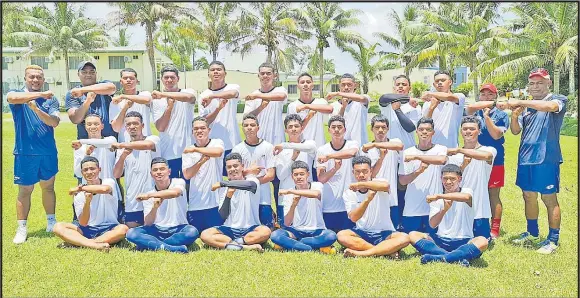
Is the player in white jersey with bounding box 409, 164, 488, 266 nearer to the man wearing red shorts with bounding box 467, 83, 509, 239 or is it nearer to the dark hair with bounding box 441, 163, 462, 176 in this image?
the dark hair with bounding box 441, 163, 462, 176

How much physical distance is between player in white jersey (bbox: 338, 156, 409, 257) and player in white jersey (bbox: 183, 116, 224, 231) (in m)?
1.61

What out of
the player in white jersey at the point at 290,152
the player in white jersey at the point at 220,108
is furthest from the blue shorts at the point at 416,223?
the player in white jersey at the point at 220,108

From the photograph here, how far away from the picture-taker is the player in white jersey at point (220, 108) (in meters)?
7.48

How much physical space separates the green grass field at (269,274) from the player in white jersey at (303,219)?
6.6 inches

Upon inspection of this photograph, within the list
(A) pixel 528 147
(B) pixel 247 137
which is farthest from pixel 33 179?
(A) pixel 528 147

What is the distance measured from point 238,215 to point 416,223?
7.00ft

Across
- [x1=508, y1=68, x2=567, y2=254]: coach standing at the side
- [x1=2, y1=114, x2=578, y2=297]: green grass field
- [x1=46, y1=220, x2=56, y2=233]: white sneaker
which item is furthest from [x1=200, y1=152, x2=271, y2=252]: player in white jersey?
[x1=508, y1=68, x2=567, y2=254]: coach standing at the side

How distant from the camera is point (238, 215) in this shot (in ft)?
22.3

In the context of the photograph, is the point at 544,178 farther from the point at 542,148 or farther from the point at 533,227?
the point at 533,227

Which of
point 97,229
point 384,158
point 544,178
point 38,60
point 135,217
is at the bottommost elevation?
point 97,229

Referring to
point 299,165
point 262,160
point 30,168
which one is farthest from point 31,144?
point 299,165

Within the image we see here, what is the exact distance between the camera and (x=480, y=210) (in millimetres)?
6598

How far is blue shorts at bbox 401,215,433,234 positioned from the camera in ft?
22.5

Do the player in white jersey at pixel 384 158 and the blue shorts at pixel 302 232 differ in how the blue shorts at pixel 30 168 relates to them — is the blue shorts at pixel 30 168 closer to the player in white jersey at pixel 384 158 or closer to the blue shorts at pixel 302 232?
the blue shorts at pixel 302 232
